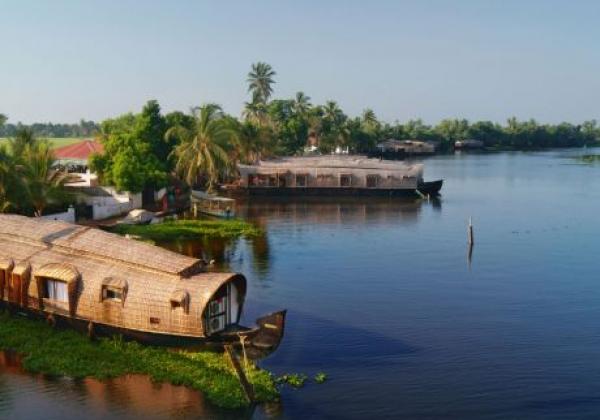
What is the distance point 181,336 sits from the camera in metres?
22.3

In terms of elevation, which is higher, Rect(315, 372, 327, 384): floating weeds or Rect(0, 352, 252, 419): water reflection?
Rect(0, 352, 252, 419): water reflection

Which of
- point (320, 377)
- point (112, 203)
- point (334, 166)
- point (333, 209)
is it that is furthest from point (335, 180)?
point (320, 377)

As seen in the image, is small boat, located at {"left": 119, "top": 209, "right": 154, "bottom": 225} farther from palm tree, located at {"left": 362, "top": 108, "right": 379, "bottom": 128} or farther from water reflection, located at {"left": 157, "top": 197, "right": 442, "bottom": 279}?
palm tree, located at {"left": 362, "top": 108, "right": 379, "bottom": 128}

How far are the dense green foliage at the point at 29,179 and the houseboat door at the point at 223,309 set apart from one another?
758 inches

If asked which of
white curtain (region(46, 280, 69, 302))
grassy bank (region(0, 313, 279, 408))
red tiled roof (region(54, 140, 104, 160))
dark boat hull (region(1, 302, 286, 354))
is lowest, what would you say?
grassy bank (region(0, 313, 279, 408))

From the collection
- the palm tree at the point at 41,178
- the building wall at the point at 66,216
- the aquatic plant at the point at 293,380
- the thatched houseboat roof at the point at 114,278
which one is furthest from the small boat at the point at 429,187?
the aquatic plant at the point at 293,380

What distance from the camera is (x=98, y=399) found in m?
20.0

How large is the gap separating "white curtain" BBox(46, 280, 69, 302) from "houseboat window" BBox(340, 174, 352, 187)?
2057 inches

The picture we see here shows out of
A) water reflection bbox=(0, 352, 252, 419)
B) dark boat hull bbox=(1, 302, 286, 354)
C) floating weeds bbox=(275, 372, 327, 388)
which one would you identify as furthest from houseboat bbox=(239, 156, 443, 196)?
water reflection bbox=(0, 352, 252, 419)

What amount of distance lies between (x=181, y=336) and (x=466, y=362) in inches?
415

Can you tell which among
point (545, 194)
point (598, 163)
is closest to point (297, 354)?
point (545, 194)

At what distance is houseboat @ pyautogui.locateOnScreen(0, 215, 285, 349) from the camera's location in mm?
22312

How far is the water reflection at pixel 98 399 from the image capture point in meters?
19.1

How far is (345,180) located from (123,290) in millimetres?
53383
